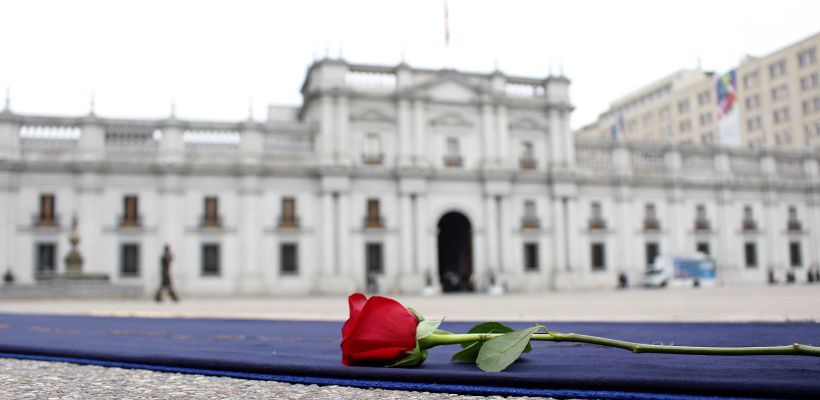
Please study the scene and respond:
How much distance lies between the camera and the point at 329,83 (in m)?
33.7

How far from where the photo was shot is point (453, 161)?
35375mm

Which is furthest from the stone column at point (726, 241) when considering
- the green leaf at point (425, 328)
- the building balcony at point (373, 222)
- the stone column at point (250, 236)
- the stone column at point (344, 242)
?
the green leaf at point (425, 328)

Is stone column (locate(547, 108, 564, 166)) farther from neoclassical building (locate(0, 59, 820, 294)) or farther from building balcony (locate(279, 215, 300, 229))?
building balcony (locate(279, 215, 300, 229))

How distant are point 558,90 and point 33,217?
27.3 m

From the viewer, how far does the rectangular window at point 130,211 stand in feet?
102

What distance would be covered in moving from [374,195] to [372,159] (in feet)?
6.09

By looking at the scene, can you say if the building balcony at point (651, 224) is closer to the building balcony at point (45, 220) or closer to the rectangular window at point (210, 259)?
the rectangular window at point (210, 259)

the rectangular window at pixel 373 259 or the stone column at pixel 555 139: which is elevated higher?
the stone column at pixel 555 139

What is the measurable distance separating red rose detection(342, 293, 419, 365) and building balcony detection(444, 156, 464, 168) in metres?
32.9

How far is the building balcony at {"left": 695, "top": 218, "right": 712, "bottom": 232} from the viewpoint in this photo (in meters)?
39.8

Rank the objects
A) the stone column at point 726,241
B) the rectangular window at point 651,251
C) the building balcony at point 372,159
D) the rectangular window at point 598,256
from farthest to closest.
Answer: the stone column at point 726,241 → the rectangular window at point 651,251 → the rectangular window at point 598,256 → the building balcony at point 372,159

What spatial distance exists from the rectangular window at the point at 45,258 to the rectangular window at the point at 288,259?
10030mm

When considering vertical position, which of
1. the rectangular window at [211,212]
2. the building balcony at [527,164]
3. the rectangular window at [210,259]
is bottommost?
the rectangular window at [210,259]

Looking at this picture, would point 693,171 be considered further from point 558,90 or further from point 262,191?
point 262,191
